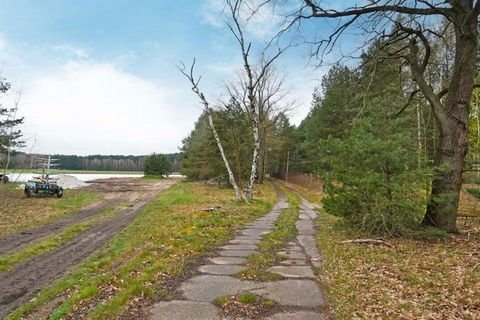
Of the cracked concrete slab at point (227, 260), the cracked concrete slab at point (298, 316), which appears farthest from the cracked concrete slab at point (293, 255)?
the cracked concrete slab at point (298, 316)

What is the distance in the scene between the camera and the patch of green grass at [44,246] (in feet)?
28.0

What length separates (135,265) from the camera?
7.02 meters

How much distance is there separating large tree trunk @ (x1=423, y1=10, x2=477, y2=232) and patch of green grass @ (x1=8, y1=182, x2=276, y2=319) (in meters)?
5.20

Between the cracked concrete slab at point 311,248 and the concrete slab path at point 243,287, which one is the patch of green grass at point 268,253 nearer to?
the concrete slab path at point 243,287

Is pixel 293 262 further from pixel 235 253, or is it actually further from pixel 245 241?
pixel 245 241

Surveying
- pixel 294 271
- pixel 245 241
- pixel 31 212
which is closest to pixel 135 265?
pixel 294 271

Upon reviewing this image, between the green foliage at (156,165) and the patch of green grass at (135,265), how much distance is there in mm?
52624

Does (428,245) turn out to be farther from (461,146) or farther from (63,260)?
(63,260)

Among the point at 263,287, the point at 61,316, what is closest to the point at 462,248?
the point at 263,287

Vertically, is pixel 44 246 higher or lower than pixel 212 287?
lower

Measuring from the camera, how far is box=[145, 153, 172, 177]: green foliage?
2566 inches

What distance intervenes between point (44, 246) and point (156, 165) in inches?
2197

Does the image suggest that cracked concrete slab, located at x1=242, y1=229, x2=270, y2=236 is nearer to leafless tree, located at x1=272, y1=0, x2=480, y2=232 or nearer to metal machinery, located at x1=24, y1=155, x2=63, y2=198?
leafless tree, located at x1=272, y1=0, x2=480, y2=232

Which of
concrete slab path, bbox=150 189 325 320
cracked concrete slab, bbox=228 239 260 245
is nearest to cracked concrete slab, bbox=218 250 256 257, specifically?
concrete slab path, bbox=150 189 325 320
